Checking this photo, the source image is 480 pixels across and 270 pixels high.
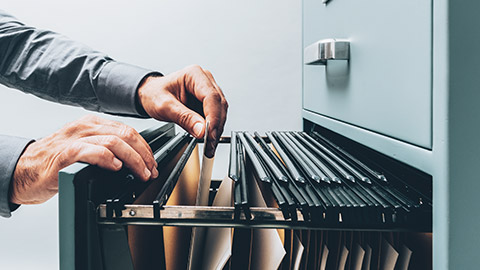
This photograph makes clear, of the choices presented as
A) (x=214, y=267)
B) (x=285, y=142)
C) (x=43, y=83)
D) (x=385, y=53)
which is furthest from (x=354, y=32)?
(x=43, y=83)

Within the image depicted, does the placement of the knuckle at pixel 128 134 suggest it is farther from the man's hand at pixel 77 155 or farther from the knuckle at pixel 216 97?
the knuckle at pixel 216 97

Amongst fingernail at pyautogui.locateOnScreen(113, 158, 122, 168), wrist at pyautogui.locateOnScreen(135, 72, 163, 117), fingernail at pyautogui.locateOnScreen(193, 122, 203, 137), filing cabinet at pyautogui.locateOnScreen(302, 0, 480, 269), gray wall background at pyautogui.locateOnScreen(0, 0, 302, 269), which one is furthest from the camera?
gray wall background at pyautogui.locateOnScreen(0, 0, 302, 269)

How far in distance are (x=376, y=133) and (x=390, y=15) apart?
0.42 feet

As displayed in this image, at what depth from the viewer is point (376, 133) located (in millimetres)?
430

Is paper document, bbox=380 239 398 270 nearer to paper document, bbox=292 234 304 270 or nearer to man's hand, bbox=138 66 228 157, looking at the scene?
paper document, bbox=292 234 304 270

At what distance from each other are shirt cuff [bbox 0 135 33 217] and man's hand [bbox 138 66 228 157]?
203 mm

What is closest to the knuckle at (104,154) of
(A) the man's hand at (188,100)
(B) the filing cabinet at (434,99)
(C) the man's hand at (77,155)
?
(C) the man's hand at (77,155)

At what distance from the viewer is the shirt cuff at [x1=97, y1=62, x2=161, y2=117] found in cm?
72

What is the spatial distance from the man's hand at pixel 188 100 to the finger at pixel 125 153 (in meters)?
0.10

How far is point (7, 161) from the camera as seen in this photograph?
0.47m

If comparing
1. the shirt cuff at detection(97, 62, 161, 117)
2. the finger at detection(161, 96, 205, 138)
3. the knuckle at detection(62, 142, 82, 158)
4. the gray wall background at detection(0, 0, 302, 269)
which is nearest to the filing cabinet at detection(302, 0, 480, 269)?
the finger at detection(161, 96, 205, 138)

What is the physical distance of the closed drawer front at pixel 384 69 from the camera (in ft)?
1.06

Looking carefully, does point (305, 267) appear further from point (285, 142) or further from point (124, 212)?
point (285, 142)

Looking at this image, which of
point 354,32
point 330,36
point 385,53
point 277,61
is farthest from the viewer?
point 277,61
